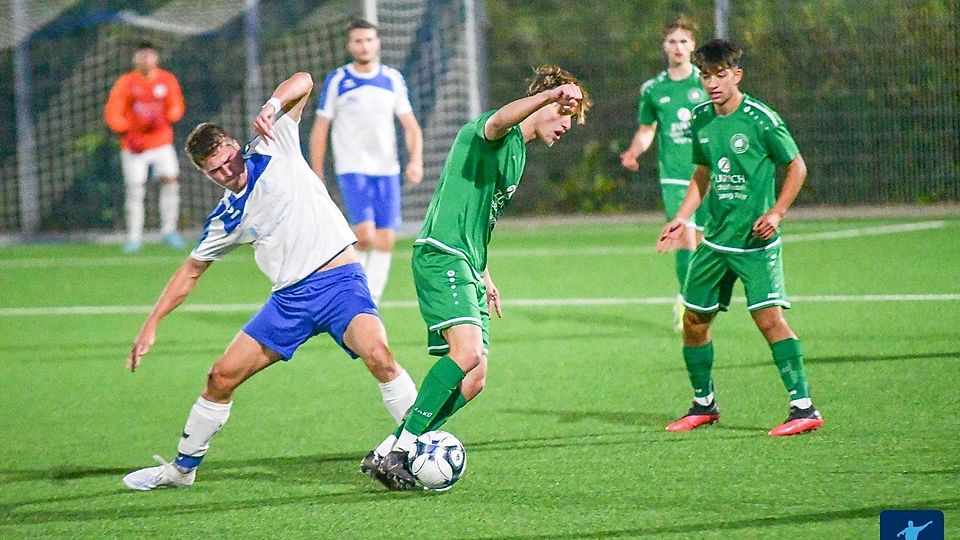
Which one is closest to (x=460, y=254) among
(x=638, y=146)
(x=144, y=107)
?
(x=638, y=146)

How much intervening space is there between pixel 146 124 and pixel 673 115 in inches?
343

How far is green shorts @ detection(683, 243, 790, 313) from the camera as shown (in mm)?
6941

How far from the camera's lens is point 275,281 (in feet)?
21.3

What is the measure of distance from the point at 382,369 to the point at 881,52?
12527mm

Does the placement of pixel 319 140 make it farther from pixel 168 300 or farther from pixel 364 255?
pixel 168 300

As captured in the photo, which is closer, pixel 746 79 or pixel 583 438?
pixel 583 438

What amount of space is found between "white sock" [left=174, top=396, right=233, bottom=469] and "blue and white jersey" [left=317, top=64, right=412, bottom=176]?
17.8ft

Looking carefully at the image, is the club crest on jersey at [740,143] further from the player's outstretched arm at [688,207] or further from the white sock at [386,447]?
the white sock at [386,447]

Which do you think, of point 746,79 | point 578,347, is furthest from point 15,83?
point 578,347

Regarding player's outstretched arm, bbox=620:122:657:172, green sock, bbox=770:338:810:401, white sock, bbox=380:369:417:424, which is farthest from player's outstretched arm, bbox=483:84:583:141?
player's outstretched arm, bbox=620:122:657:172

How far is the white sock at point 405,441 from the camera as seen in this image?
603cm

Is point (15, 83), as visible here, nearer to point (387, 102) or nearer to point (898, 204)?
point (387, 102)

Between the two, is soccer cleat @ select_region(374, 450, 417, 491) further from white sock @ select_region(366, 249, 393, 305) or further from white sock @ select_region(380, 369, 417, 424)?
white sock @ select_region(366, 249, 393, 305)

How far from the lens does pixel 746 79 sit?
57.9ft
